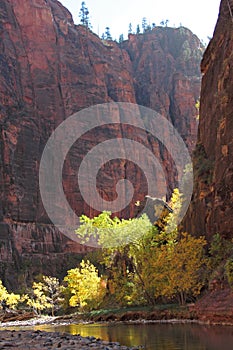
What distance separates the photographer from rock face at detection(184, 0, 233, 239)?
3490cm

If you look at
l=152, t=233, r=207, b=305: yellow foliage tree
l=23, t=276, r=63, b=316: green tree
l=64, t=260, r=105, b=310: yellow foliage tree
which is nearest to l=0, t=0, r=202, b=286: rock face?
l=23, t=276, r=63, b=316: green tree

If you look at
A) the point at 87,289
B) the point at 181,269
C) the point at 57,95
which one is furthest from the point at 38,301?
the point at 57,95

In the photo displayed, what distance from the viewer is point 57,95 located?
111m

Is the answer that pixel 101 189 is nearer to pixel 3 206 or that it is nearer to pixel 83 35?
pixel 3 206

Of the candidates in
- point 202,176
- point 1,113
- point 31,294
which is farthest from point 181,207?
point 1,113

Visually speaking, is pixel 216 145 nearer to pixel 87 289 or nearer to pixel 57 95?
pixel 87 289

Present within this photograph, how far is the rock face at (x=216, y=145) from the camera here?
3490cm

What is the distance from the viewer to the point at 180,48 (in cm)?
14538

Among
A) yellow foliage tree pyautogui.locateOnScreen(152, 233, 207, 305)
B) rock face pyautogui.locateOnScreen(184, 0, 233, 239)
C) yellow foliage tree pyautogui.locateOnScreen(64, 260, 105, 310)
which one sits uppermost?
rock face pyautogui.locateOnScreen(184, 0, 233, 239)

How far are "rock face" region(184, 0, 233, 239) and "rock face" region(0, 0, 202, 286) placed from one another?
2102 inches

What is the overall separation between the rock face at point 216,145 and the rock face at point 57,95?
175ft

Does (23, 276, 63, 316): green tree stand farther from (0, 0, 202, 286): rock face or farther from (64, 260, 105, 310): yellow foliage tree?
(0, 0, 202, 286): rock face

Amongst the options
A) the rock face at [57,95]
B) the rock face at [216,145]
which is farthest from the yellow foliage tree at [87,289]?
the rock face at [57,95]

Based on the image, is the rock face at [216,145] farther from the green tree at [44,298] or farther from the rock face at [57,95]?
the rock face at [57,95]
